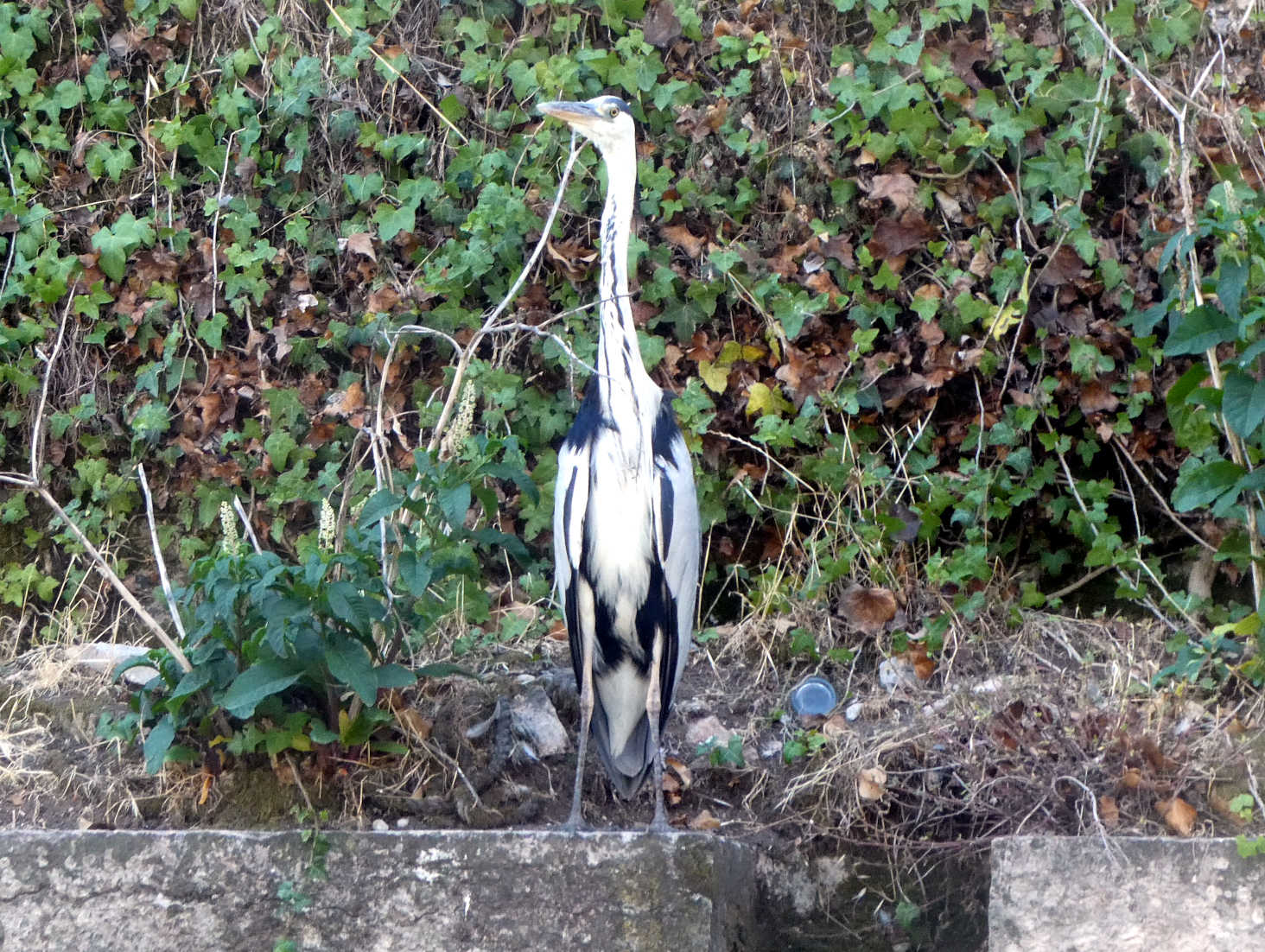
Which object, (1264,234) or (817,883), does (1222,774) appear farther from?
(1264,234)

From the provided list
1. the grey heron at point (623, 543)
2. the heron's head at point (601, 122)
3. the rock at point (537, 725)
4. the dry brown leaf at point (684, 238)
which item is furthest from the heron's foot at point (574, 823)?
the dry brown leaf at point (684, 238)

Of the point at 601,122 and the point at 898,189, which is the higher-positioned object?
the point at 601,122

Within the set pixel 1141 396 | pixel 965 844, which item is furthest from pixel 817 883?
pixel 1141 396

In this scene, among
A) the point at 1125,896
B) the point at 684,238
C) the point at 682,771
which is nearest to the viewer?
the point at 1125,896

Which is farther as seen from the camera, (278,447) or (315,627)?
(278,447)

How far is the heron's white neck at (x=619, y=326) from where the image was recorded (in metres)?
3.36

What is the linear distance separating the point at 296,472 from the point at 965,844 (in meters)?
2.51

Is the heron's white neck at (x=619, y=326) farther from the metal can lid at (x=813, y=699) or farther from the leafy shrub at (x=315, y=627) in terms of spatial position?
the metal can lid at (x=813, y=699)

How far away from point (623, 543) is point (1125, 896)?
137 centimetres

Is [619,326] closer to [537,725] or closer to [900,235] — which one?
[537,725]

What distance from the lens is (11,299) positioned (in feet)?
15.5

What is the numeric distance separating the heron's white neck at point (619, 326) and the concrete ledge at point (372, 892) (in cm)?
111

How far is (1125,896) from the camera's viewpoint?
262 cm

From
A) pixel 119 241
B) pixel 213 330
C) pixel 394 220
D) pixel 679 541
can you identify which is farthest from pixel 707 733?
pixel 119 241
